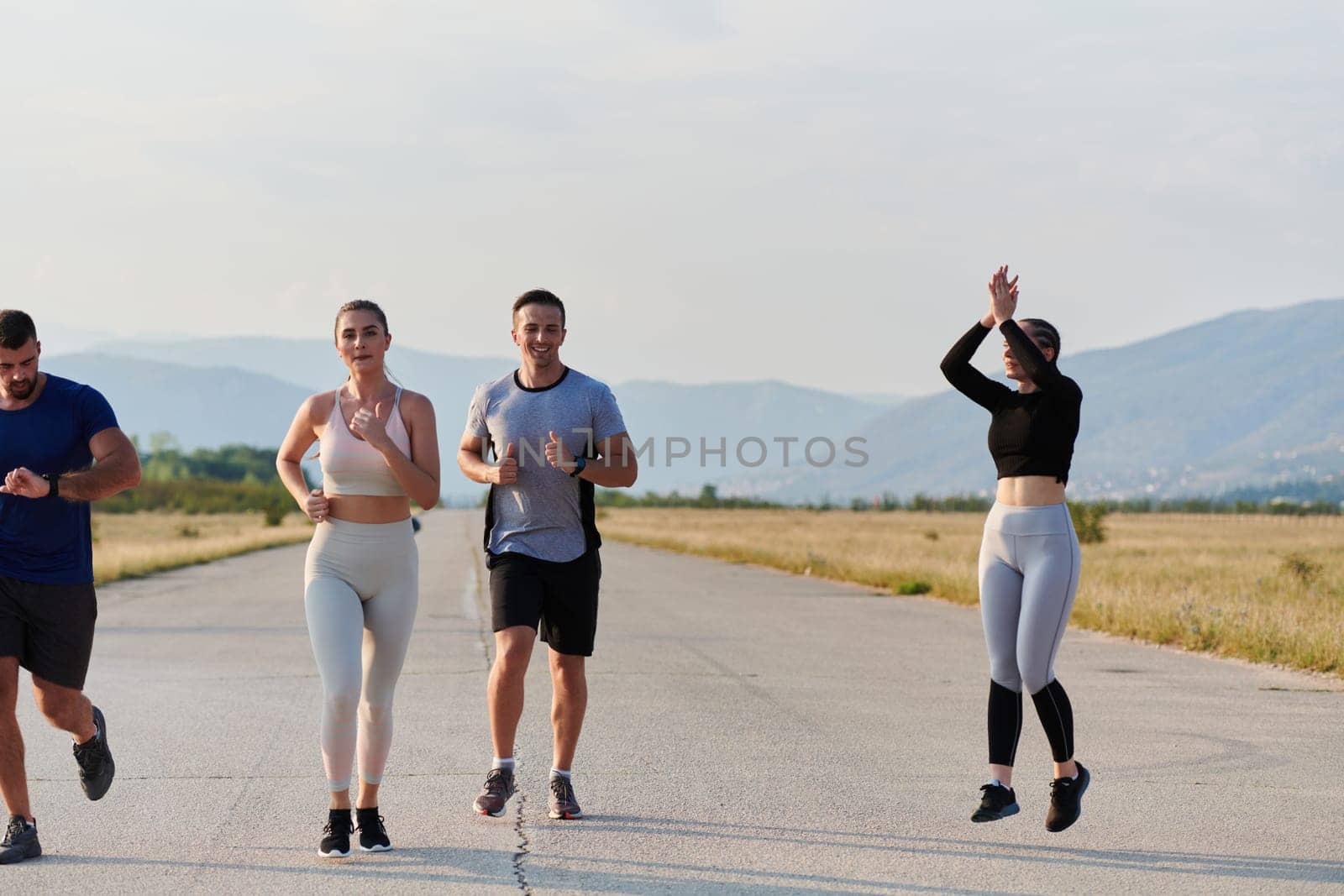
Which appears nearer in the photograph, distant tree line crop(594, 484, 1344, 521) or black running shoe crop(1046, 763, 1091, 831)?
black running shoe crop(1046, 763, 1091, 831)

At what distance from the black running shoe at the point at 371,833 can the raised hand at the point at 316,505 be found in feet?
3.91

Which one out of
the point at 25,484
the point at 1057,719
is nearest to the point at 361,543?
the point at 25,484

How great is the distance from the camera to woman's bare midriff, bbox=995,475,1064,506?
6.28 metres

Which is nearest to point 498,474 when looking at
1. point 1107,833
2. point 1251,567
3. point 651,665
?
point 1107,833

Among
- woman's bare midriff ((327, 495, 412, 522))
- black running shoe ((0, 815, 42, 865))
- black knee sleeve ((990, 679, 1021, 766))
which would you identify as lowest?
black running shoe ((0, 815, 42, 865))

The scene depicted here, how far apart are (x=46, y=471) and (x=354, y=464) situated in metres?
1.19

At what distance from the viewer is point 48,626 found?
19.4 ft

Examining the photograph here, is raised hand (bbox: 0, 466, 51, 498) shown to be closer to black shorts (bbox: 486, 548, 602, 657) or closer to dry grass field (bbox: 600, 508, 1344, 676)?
black shorts (bbox: 486, 548, 602, 657)

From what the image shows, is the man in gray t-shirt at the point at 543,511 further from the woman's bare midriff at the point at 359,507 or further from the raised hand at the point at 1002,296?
the raised hand at the point at 1002,296

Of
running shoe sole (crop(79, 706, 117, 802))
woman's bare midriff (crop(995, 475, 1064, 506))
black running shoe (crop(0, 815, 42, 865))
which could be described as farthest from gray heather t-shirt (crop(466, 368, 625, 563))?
black running shoe (crop(0, 815, 42, 865))

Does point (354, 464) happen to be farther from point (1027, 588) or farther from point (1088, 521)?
point (1088, 521)

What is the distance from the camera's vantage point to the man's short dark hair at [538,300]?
21.5ft

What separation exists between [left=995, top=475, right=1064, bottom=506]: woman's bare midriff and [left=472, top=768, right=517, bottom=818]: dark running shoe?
2.44 meters

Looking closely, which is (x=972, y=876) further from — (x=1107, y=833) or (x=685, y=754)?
(x=685, y=754)
